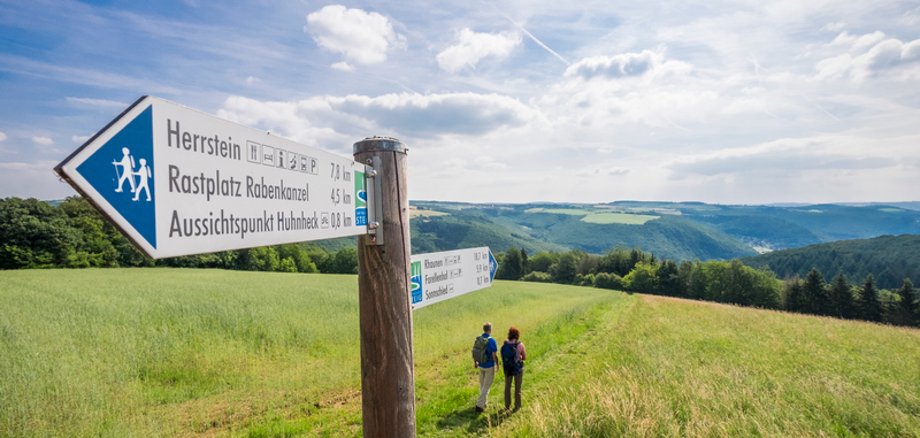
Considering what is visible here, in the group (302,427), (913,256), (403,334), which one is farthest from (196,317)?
(913,256)

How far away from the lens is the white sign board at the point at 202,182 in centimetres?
118

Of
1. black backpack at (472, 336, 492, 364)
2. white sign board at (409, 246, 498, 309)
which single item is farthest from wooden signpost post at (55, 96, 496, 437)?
black backpack at (472, 336, 492, 364)

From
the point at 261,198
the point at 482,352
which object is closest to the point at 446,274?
the point at 261,198

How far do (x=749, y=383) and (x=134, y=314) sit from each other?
15.9m

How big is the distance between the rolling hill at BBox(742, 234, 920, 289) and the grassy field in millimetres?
129801

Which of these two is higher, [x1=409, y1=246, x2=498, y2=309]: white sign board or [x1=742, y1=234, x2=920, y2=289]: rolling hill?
[x1=409, y1=246, x2=498, y2=309]: white sign board

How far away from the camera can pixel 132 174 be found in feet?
4.06

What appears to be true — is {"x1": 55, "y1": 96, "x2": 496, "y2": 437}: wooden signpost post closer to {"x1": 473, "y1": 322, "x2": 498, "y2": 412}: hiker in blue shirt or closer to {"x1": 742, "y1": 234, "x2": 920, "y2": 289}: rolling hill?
{"x1": 473, "y1": 322, "x2": 498, "y2": 412}: hiker in blue shirt

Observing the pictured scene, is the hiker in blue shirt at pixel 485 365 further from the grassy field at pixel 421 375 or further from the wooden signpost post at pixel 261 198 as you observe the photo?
the wooden signpost post at pixel 261 198

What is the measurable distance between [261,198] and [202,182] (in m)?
0.29

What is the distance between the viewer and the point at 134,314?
40.8 feet

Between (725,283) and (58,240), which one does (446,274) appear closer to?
(58,240)

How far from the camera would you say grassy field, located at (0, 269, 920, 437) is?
580 centimetres

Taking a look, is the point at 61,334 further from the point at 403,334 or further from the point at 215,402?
the point at 403,334
